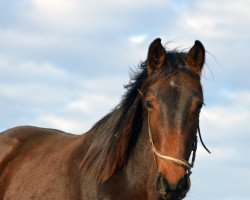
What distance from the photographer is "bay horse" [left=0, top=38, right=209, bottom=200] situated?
742cm

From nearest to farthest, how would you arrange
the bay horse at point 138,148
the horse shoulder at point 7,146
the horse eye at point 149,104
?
1. the bay horse at point 138,148
2. the horse eye at point 149,104
3. the horse shoulder at point 7,146

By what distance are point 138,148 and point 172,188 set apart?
1.14 m

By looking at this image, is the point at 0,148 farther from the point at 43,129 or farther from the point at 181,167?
the point at 181,167

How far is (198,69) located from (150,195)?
4.98 feet

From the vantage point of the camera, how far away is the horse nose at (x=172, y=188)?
7.19 meters

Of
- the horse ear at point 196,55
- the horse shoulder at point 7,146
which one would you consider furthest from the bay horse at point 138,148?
the horse shoulder at point 7,146

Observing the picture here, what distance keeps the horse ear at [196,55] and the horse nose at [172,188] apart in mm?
1444

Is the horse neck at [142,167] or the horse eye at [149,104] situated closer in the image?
the horse eye at [149,104]

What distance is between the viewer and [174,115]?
7.46m

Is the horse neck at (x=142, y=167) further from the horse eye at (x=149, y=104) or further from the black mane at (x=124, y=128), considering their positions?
the horse eye at (x=149, y=104)

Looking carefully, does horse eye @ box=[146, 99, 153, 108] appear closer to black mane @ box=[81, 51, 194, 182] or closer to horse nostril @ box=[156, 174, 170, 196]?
black mane @ box=[81, 51, 194, 182]

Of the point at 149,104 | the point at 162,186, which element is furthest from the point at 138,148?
the point at 162,186

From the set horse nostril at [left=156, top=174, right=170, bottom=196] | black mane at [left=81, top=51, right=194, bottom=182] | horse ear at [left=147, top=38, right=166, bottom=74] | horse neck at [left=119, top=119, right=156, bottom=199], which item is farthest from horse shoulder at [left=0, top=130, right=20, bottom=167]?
horse nostril at [left=156, top=174, right=170, bottom=196]

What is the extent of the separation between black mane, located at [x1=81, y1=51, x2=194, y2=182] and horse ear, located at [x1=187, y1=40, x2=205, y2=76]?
8 centimetres
